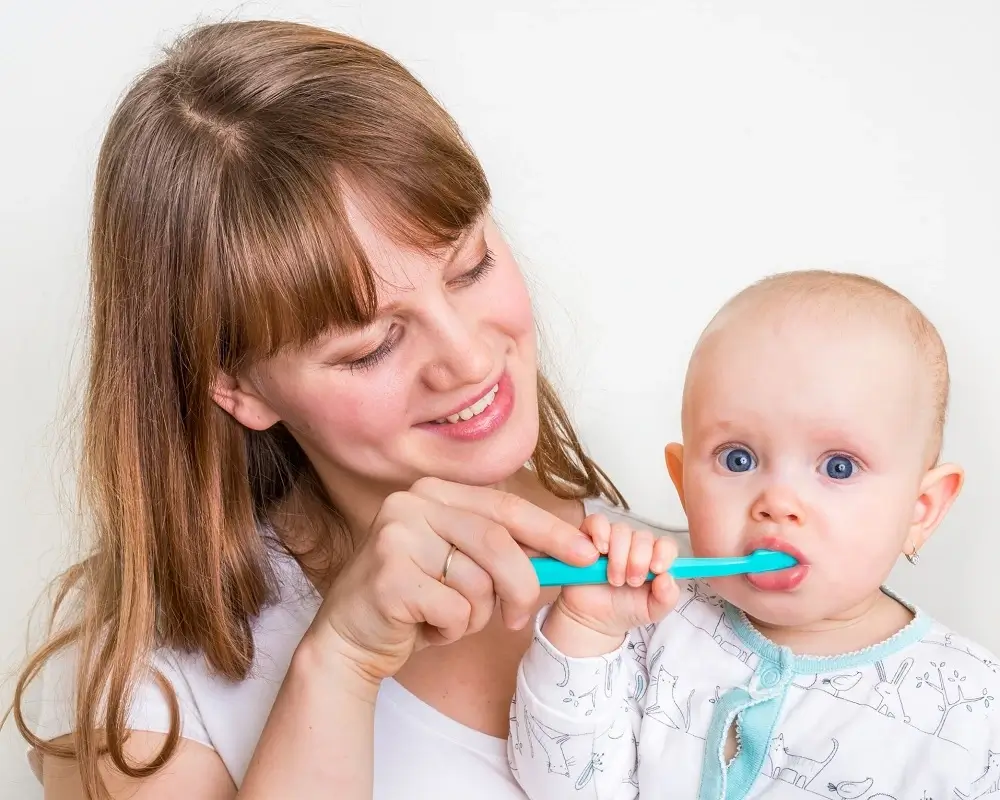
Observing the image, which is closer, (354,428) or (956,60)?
(354,428)

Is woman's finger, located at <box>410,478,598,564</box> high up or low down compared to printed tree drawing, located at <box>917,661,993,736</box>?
up

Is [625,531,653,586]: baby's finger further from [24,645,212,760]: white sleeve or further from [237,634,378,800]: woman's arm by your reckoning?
[24,645,212,760]: white sleeve

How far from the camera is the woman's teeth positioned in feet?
4.57

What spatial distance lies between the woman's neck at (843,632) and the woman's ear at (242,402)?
658mm

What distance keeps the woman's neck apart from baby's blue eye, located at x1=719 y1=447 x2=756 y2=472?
0.20 metres

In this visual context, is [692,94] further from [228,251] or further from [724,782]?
[724,782]

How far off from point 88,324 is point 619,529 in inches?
31.5

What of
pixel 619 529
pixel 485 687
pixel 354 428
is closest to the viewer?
pixel 619 529

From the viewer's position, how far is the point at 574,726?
1302mm

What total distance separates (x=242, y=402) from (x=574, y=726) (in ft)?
1.79

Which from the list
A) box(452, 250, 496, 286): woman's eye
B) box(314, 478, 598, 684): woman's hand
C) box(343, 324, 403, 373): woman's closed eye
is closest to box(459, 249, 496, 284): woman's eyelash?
box(452, 250, 496, 286): woman's eye

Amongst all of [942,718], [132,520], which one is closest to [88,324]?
[132,520]

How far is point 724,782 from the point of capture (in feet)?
4.27

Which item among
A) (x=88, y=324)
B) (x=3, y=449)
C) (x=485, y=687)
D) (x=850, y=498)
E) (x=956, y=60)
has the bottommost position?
(x=3, y=449)
